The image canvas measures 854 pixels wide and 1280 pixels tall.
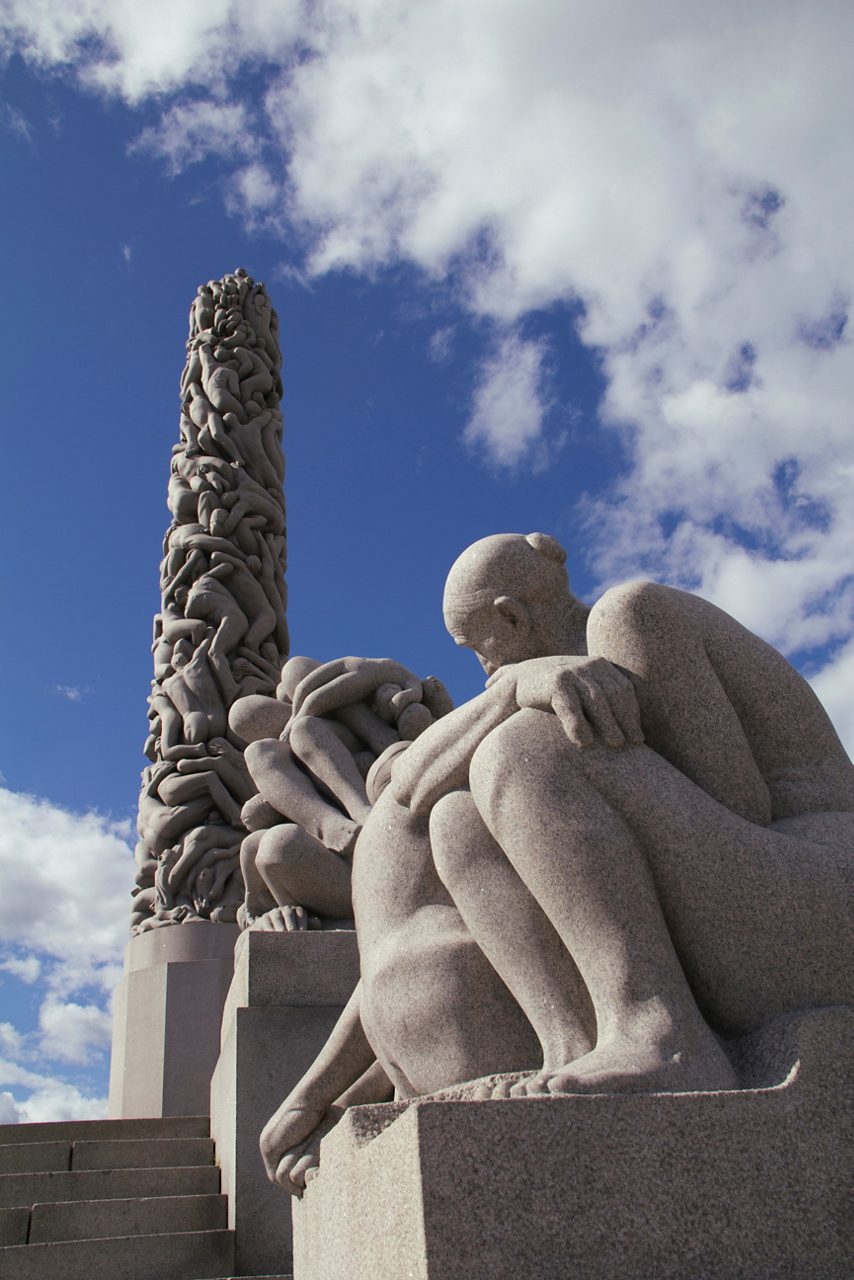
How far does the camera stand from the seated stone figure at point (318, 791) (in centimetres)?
608

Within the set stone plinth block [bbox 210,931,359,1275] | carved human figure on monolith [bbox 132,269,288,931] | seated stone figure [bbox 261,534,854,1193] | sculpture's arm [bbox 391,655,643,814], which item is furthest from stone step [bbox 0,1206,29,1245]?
carved human figure on monolith [bbox 132,269,288,931]

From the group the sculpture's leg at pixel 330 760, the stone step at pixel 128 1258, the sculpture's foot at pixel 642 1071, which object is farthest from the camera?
the sculpture's leg at pixel 330 760

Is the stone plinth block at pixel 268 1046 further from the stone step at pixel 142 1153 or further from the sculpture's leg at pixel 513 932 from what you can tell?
the sculpture's leg at pixel 513 932

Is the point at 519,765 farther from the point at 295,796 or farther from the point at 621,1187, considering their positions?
the point at 295,796

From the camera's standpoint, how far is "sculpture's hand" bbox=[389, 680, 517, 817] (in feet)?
9.16

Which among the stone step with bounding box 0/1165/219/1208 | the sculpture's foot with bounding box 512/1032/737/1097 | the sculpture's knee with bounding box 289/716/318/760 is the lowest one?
the sculpture's foot with bounding box 512/1032/737/1097

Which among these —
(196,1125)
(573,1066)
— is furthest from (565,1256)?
(196,1125)

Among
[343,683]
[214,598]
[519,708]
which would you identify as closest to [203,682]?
[214,598]

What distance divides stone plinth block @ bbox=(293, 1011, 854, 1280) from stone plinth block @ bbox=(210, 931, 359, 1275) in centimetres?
332

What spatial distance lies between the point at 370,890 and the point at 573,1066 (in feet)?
3.00

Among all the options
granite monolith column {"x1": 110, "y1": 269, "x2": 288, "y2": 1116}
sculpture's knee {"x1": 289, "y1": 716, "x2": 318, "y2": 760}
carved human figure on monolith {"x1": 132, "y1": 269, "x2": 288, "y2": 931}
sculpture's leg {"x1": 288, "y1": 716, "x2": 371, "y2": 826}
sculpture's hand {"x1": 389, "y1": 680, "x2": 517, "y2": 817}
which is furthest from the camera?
carved human figure on monolith {"x1": 132, "y1": 269, "x2": 288, "y2": 931}

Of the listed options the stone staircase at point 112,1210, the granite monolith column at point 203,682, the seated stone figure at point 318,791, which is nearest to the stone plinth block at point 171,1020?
the granite monolith column at point 203,682

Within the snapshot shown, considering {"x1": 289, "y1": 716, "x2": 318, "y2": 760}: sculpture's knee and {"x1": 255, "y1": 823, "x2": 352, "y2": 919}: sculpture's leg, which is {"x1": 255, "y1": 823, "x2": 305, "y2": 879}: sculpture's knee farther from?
{"x1": 289, "y1": 716, "x2": 318, "y2": 760}: sculpture's knee

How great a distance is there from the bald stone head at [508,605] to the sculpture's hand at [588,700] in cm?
37
